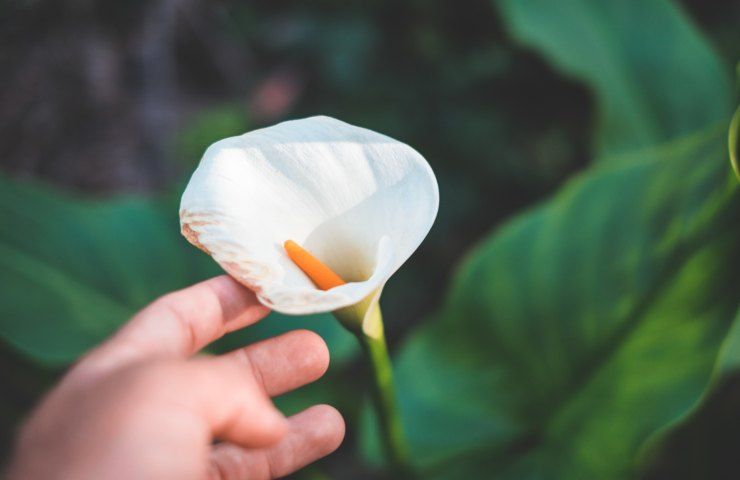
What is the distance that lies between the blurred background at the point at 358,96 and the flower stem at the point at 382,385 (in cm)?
35

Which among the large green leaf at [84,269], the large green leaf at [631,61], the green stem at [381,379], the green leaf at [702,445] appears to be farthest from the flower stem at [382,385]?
the large green leaf at [631,61]

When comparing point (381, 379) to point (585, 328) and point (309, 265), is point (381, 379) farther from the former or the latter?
point (585, 328)

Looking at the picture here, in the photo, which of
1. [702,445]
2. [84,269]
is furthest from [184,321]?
[702,445]

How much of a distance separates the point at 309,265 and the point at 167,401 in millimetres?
191

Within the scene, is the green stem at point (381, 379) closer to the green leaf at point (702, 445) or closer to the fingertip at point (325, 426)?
the fingertip at point (325, 426)

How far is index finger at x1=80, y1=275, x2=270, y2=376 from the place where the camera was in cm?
49

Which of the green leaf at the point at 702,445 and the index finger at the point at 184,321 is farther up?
the index finger at the point at 184,321

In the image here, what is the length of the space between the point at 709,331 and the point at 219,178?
0.60m

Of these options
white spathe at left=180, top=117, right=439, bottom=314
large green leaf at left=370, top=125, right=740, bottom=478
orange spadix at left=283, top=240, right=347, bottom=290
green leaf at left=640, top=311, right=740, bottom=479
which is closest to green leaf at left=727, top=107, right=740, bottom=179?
large green leaf at left=370, top=125, right=740, bottom=478

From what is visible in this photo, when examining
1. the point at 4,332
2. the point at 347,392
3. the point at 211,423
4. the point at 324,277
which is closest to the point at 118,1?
the point at 4,332

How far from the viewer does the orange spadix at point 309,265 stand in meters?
0.56

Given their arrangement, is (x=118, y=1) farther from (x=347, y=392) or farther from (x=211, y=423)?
(x=211, y=423)

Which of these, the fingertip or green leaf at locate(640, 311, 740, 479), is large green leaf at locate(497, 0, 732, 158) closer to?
green leaf at locate(640, 311, 740, 479)

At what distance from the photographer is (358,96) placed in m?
1.45
